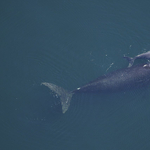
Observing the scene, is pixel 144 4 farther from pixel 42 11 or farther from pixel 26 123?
pixel 26 123

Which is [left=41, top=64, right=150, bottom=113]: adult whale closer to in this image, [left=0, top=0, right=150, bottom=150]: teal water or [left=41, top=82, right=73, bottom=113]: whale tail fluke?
[left=41, top=82, right=73, bottom=113]: whale tail fluke

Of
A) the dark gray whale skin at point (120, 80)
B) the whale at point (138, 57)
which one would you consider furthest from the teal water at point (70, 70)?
the dark gray whale skin at point (120, 80)

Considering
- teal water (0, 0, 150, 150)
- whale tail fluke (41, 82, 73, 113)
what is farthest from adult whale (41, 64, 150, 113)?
teal water (0, 0, 150, 150)

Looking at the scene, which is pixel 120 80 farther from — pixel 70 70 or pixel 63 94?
pixel 63 94

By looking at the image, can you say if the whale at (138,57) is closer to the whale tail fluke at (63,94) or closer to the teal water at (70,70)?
the teal water at (70,70)

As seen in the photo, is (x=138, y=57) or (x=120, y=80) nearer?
(x=120, y=80)

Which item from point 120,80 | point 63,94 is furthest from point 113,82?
point 63,94

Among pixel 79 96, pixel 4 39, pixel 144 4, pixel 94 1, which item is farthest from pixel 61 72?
pixel 144 4
